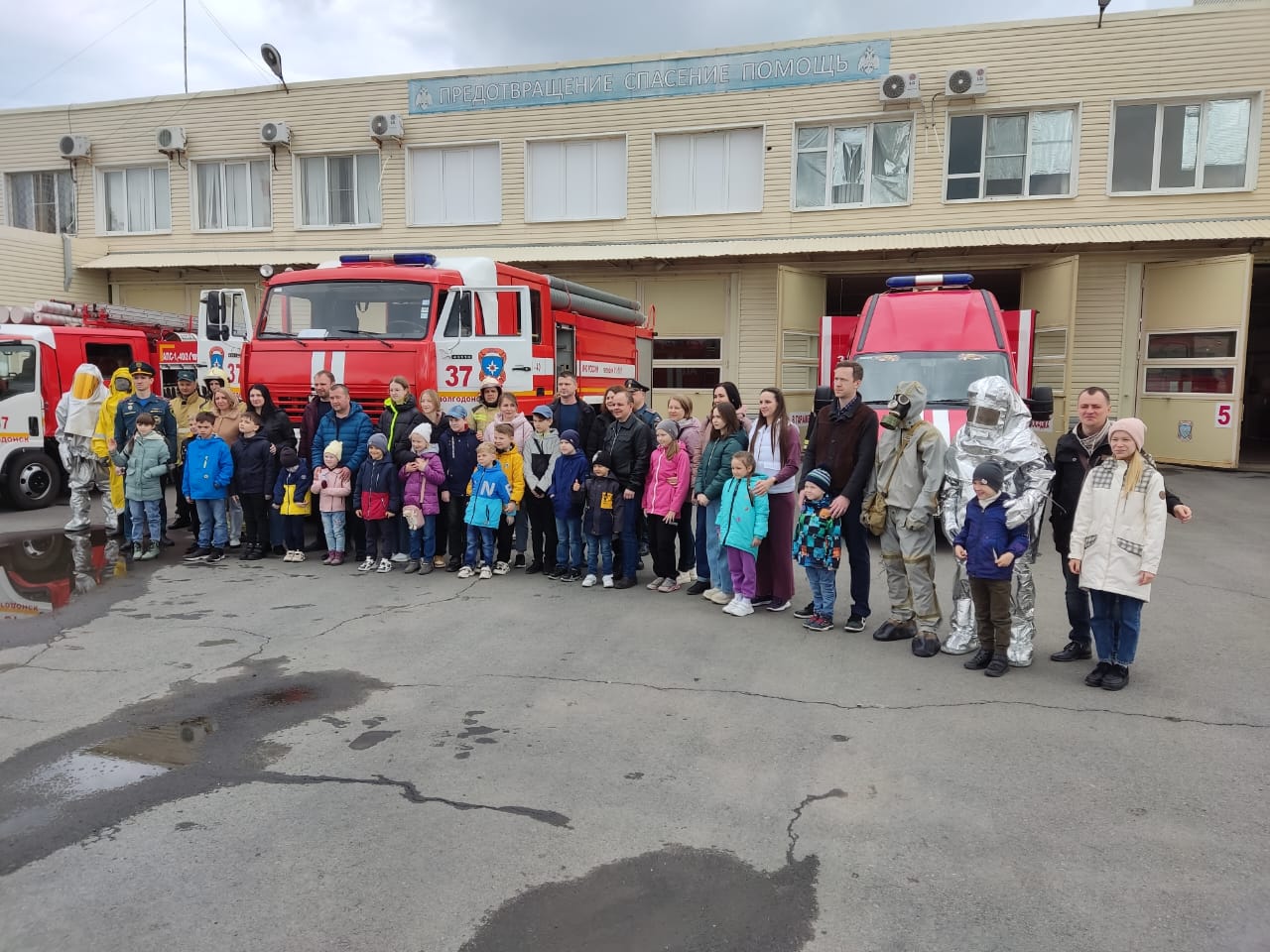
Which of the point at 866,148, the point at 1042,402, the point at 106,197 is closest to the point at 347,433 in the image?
the point at 1042,402

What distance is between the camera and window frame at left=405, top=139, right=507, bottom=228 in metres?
19.7

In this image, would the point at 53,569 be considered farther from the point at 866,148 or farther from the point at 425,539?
the point at 866,148

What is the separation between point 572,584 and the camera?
8.05 meters

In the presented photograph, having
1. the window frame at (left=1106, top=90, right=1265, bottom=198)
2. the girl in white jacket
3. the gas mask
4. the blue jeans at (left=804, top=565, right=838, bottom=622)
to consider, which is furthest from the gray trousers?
the window frame at (left=1106, top=90, right=1265, bottom=198)

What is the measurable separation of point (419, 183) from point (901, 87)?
10.6 metres

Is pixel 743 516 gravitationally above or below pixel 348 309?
below

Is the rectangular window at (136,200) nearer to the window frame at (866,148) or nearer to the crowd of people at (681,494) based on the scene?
the crowd of people at (681,494)

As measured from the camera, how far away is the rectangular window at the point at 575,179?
754 inches

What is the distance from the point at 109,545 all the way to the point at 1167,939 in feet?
33.1

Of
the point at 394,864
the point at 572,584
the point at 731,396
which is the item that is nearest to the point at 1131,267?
the point at 731,396

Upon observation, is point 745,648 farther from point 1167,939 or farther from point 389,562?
point 389,562

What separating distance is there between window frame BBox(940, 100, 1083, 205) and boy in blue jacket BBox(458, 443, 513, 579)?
13040mm

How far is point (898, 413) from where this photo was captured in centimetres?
625

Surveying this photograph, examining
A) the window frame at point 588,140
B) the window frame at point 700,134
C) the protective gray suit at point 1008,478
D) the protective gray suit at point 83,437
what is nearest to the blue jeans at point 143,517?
the protective gray suit at point 83,437
